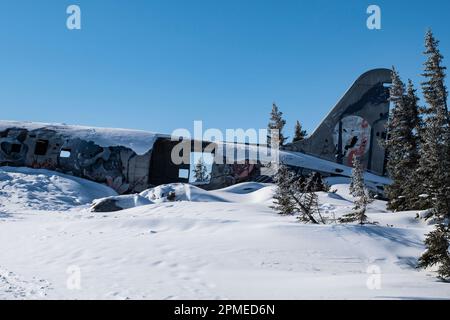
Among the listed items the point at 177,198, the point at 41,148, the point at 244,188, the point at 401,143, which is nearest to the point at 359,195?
the point at 401,143

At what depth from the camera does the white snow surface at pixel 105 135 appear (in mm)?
27281

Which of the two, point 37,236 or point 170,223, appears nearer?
point 37,236

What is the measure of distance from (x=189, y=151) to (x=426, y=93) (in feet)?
56.5

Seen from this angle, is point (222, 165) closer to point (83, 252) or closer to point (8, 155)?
point (8, 155)

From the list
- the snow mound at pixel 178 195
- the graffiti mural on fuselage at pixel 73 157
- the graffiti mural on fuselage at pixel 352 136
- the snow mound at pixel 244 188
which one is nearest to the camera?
the snow mound at pixel 178 195

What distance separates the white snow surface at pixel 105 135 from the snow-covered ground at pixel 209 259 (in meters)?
12.0

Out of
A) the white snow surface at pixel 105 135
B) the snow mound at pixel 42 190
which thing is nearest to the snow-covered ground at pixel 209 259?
the snow mound at pixel 42 190

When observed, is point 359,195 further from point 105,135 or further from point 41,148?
point 41,148

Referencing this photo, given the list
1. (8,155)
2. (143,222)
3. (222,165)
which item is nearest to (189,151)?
(222,165)

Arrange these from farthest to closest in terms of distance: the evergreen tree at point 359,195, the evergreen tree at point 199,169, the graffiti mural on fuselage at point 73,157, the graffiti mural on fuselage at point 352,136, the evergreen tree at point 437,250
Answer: the evergreen tree at point 199,169, the graffiti mural on fuselage at point 352,136, the graffiti mural on fuselage at point 73,157, the evergreen tree at point 359,195, the evergreen tree at point 437,250

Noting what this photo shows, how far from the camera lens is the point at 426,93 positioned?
1505 centimetres

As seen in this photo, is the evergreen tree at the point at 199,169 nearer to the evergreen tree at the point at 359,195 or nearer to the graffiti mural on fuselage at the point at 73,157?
the graffiti mural on fuselage at the point at 73,157

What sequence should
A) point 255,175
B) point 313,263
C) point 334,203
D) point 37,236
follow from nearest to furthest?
point 313,263, point 37,236, point 334,203, point 255,175

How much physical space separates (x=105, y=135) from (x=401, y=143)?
18.6 meters
